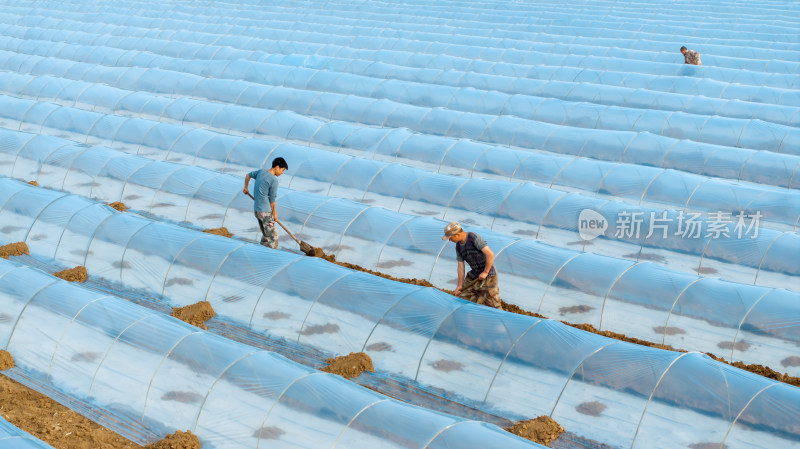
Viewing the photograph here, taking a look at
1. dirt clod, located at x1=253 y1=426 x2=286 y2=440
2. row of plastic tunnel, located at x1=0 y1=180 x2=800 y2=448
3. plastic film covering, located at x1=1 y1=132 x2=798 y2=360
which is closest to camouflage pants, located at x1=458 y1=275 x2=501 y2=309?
row of plastic tunnel, located at x1=0 y1=180 x2=800 y2=448

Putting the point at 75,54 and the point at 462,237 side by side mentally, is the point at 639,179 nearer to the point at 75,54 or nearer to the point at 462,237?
the point at 462,237

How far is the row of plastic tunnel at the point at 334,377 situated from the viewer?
8523 millimetres

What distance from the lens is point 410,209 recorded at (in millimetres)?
16797

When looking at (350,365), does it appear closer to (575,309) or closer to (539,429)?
(539,429)

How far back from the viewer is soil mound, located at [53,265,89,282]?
13.3 m

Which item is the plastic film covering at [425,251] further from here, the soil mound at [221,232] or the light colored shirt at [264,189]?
the light colored shirt at [264,189]

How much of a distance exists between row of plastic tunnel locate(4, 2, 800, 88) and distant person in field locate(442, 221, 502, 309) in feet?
69.4

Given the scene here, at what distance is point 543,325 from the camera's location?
10297 mm

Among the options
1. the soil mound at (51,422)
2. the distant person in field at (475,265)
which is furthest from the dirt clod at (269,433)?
the distant person in field at (475,265)

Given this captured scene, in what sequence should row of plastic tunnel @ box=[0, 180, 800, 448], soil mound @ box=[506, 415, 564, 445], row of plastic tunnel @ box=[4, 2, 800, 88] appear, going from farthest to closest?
1. row of plastic tunnel @ box=[4, 2, 800, 88]
2. soil mound @ box=[506, 415, 564, 445]
3. row of plastic tunnel @ box=[0, 180, 800, 448]

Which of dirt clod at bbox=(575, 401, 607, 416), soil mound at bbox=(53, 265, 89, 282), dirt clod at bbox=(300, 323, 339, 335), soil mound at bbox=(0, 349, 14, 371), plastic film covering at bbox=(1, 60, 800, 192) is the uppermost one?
plastic film covering at bbox=(1, 60, 800, 192)

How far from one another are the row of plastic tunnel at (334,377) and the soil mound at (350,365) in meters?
0.20

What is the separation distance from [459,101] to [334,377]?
17.6 m

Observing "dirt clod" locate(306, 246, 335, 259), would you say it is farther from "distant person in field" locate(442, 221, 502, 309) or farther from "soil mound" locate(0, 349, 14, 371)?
"soil mound" locate(0, 349, 14, 371)
